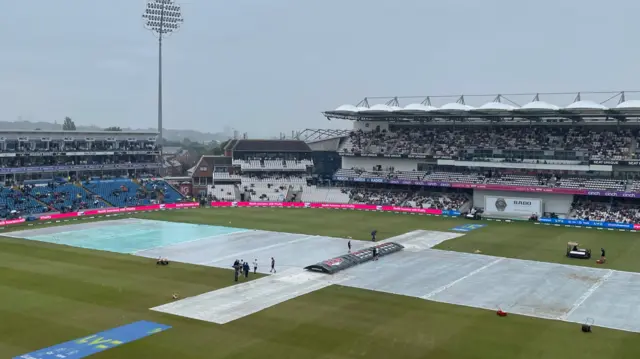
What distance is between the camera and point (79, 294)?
29.9 meters

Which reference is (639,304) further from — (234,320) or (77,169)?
(77,169)

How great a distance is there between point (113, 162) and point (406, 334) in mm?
70567

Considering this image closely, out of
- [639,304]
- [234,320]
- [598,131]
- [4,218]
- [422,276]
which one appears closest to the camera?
[234,320]

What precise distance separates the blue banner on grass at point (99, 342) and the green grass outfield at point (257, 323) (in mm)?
534

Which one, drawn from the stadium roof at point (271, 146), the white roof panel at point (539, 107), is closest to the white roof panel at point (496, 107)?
the white roof panel at point (539, 107)

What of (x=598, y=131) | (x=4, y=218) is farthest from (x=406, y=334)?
(x=598, y=131)

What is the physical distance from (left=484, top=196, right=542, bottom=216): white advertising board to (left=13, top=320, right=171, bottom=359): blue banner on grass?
50.8 meters

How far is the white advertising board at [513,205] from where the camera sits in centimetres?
6550

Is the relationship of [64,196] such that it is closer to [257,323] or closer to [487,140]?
[257,323]

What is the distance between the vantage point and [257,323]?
984 inches

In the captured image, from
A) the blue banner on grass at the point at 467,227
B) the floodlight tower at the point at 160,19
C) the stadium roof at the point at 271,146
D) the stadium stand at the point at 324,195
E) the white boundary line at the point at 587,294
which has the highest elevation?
the floodlight tower at the point at 160,19

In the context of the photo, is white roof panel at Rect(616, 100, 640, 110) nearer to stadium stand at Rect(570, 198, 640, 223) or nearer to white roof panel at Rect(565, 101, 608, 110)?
white roof panel at Rect(565, 101, 608, 110)

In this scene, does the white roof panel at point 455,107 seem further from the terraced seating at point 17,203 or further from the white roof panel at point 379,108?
the terraced seating at point 17,203

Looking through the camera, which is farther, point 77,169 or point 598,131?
point 77,169
